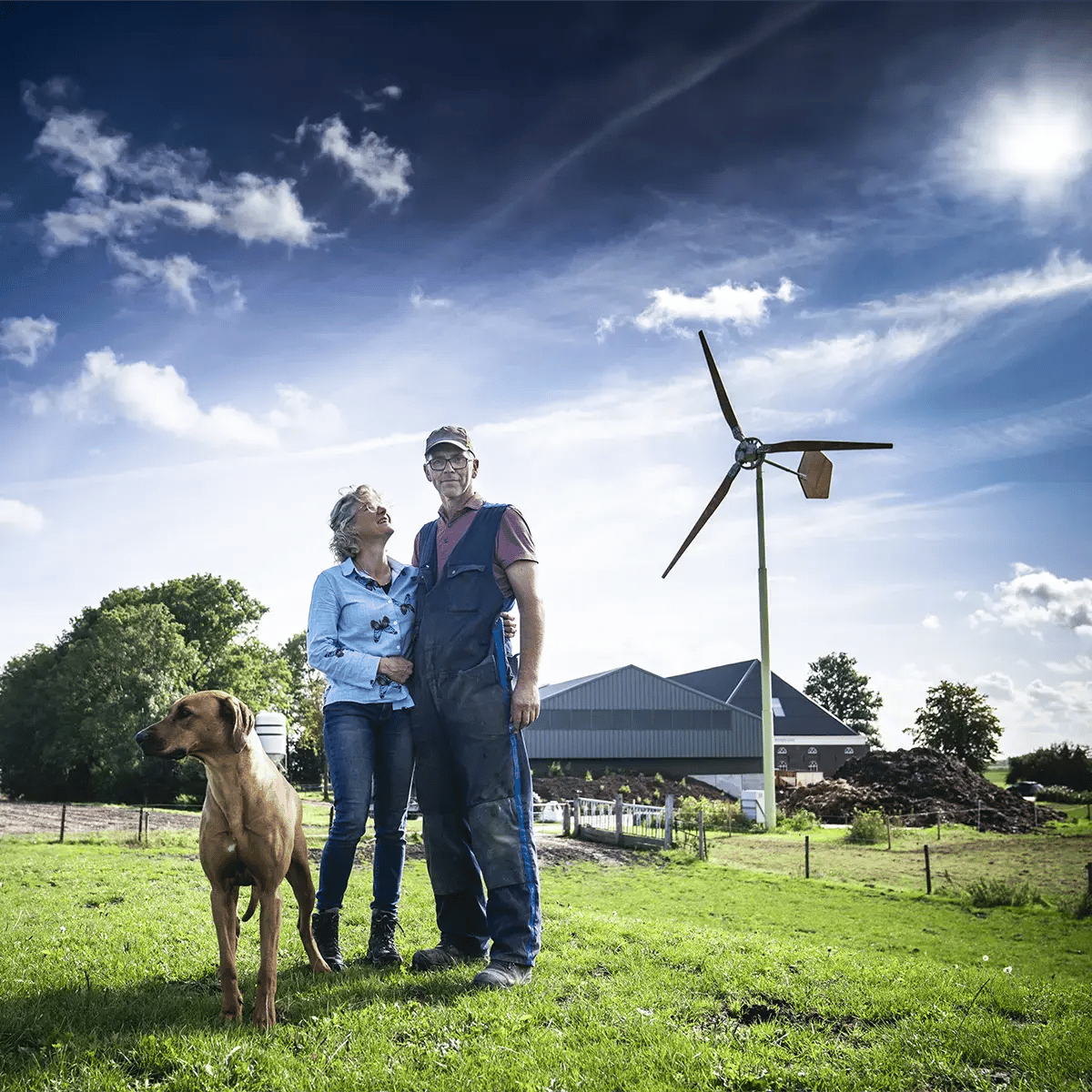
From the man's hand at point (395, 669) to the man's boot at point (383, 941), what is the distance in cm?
140

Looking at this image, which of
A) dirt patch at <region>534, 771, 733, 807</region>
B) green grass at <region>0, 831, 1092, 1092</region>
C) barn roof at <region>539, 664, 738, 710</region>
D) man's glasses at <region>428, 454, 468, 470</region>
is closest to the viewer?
green grass at <region>0, 831, 1092, 1092</region>

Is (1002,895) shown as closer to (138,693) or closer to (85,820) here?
(85,820)

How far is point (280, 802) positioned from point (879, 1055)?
2748 mm

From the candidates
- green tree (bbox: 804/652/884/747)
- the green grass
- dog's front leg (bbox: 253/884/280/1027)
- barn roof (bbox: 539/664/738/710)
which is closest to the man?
the green grass

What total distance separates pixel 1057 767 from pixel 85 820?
5203 centimetres

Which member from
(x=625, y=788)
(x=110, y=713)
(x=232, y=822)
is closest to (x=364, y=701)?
(x=232, y=822)

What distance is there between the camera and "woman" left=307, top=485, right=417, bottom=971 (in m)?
4.59

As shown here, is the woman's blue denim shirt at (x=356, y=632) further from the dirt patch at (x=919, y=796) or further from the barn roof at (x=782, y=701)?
the barn roof at (x=782, y=701)

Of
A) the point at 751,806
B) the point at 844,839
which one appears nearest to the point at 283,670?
the point at 751,806

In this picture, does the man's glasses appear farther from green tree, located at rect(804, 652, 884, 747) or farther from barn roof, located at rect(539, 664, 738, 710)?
green tree, located at rect(804, 652, 884, 747)

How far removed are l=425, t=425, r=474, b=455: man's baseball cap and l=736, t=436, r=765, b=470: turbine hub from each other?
27355mm

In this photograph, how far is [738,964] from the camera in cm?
504

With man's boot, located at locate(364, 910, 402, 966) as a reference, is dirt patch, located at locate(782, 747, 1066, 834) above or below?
below

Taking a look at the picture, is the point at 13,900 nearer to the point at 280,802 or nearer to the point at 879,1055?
the point at 280,802
